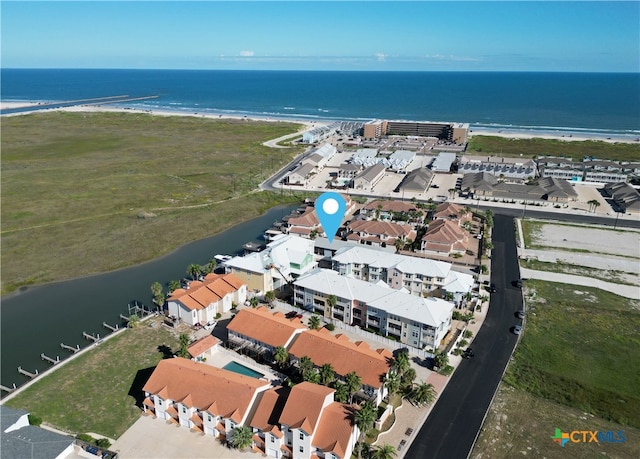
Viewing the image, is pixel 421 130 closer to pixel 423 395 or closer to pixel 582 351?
pixel 582 351

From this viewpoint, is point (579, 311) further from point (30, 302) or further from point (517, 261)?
point (30, 302)

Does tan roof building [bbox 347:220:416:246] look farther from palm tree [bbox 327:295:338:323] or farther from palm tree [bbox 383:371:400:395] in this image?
palm tree [bbox 383:371:400:395]

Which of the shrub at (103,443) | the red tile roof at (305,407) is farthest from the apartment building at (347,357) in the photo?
the shrub at (103,443)

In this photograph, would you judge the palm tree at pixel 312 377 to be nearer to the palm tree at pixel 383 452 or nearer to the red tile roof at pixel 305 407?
the red tile roof at pixel 305 407

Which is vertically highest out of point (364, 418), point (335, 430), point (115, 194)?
point (115, 194)

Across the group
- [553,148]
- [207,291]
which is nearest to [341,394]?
[207,291]

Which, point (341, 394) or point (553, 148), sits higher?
point (553, 148)

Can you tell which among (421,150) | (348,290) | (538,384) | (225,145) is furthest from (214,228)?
(421,150)
